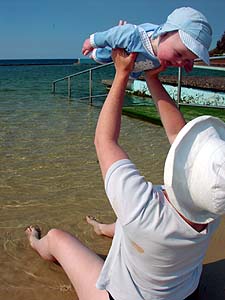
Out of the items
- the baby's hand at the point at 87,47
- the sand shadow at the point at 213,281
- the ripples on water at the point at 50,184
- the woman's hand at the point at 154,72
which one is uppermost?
the baby's hand at the point at 87,47

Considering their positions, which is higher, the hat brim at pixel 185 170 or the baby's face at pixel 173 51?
the baby's face at pixel 173 51

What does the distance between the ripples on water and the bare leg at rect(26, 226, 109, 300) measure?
153mm

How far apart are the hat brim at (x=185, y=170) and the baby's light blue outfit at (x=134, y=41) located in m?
0.42

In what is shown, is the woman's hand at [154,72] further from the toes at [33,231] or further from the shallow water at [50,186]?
the toes at [33,231]

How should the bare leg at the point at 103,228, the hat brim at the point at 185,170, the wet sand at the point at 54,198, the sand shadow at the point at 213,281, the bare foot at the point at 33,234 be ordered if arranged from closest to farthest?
the hat brim at the point at 185,170, the sand shadow at the point at 213,281, the wet sand at the point at 54,198, the bare foot at the point at 33,234, the bare leg at the point at 103,228

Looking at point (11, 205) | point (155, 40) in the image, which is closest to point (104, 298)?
point (155, 40)

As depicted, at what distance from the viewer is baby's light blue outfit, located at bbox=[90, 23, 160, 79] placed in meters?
1.37

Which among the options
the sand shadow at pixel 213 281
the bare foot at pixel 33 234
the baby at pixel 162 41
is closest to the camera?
the baby at pixel 162 41

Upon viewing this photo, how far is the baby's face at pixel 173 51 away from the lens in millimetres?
1265

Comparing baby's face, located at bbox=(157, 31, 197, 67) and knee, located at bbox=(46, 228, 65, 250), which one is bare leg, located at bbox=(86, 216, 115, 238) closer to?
knee, located at bbox=(46, 228, 65, 250)

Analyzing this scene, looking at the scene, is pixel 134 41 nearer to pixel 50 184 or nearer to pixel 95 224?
pixel 95 224

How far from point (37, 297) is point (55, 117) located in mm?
5161

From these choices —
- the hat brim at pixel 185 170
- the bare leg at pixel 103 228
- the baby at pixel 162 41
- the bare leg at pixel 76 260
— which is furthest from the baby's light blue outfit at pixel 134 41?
the bare leg at pixel 103 228

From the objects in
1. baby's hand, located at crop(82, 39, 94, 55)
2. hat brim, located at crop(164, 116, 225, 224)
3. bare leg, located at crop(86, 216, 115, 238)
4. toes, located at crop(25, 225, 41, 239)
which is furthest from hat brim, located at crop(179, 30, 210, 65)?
toes, located at crop(25, 225, 41, 239)
